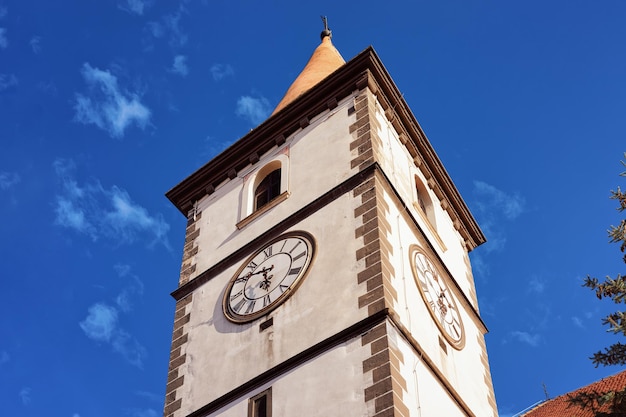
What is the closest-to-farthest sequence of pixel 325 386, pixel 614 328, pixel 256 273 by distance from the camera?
pixel 614 328 < pixel 325 386 < pixel 256 273

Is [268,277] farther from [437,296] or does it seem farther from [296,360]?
[437,296]

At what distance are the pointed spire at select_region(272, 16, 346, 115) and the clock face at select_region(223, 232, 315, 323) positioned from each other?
4.83 metres

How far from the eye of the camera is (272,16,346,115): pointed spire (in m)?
22.8

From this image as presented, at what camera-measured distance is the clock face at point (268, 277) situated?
1658 cm

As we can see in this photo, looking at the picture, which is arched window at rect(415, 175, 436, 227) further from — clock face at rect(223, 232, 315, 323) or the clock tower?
clock face at rect(223, 232, 315, 323)

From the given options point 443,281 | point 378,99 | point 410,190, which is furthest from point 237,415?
point 378,99

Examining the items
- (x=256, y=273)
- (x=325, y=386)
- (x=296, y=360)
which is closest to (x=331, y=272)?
(x=296, y=360)

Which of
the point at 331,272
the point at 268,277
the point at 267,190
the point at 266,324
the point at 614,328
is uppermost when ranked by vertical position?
the point at 267,190

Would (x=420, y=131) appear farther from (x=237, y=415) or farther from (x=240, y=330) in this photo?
(x=237, y=415)

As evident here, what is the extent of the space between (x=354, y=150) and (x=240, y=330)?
4055mm

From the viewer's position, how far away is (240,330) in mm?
16641

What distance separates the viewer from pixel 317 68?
24.2m

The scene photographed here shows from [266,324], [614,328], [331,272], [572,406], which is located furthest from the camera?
[572,406]

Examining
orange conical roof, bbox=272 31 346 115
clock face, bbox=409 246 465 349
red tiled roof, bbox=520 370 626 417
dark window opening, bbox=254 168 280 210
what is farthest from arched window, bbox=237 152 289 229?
red tiled roof, bbox=520 370 626 417
